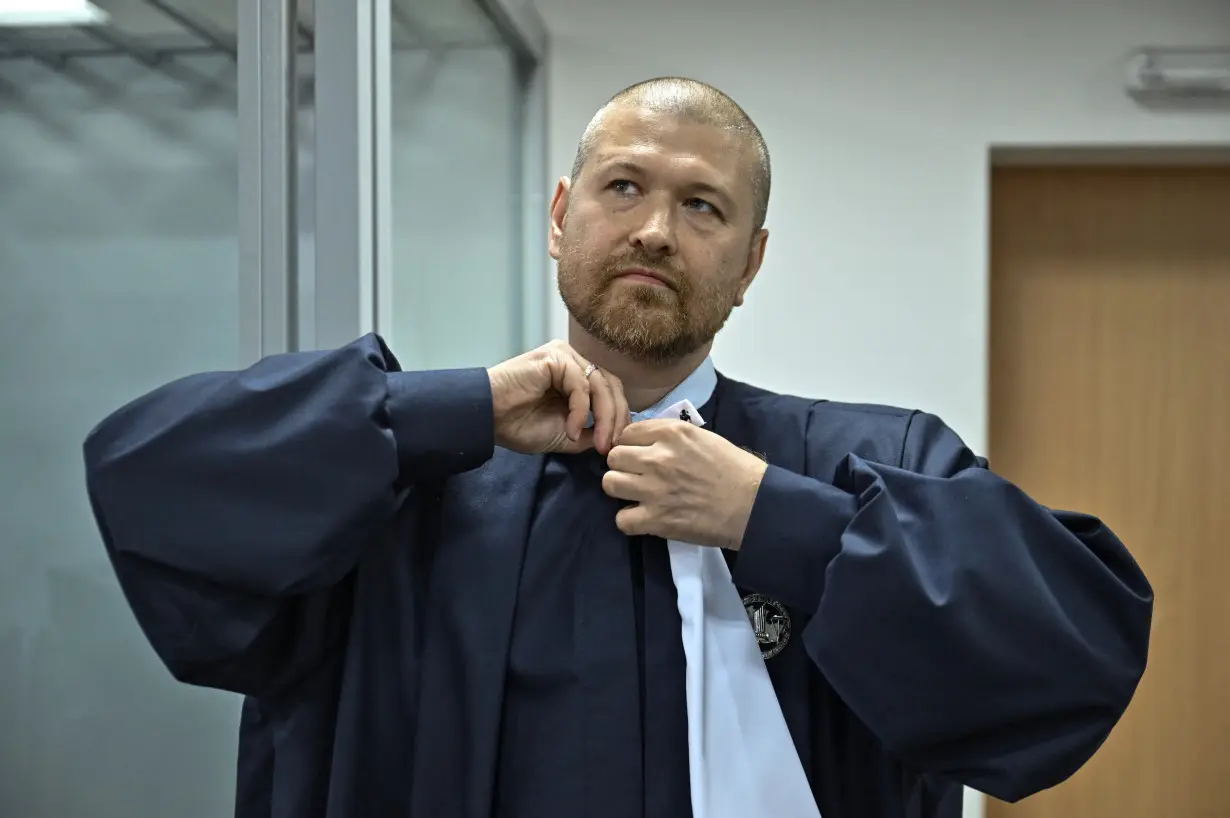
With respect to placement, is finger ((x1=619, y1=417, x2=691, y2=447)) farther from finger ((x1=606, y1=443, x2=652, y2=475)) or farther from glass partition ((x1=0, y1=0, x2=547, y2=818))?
glass partition ((x1=0, y1=0, x2=547, y2=818))

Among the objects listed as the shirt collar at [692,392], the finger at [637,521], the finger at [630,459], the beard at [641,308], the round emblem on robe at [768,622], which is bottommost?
the round emblem on robe at [768,622]

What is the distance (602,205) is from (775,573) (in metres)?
0.41

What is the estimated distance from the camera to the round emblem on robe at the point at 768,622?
94 centimetres

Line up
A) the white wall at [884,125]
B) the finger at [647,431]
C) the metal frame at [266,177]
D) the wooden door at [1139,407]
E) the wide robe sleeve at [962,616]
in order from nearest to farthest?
the wide robe sleeve at [962,616] → the finger at [647,431] → the metal frame at [266,177] → the white wall at [884,125] → the wooden door at [1139,407]

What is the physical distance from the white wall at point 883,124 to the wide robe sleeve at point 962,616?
157 cm

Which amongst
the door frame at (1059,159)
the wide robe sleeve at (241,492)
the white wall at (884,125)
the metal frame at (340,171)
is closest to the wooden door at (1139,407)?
the door frame at (1059,159)

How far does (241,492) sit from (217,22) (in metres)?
0.81

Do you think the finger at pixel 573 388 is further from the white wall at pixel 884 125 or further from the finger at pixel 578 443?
the white wall at pixel 884 125

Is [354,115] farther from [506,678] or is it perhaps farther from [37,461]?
[506,678]

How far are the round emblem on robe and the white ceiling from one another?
97 centimetres

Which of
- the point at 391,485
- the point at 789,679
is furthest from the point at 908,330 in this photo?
the point at 391,485

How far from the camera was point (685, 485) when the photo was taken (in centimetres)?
88

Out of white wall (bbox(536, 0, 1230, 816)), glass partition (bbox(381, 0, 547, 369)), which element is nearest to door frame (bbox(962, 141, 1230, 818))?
white wall (bbox(536, 0, 1230, 816))

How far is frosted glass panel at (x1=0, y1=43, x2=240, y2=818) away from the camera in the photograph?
3.62ft
